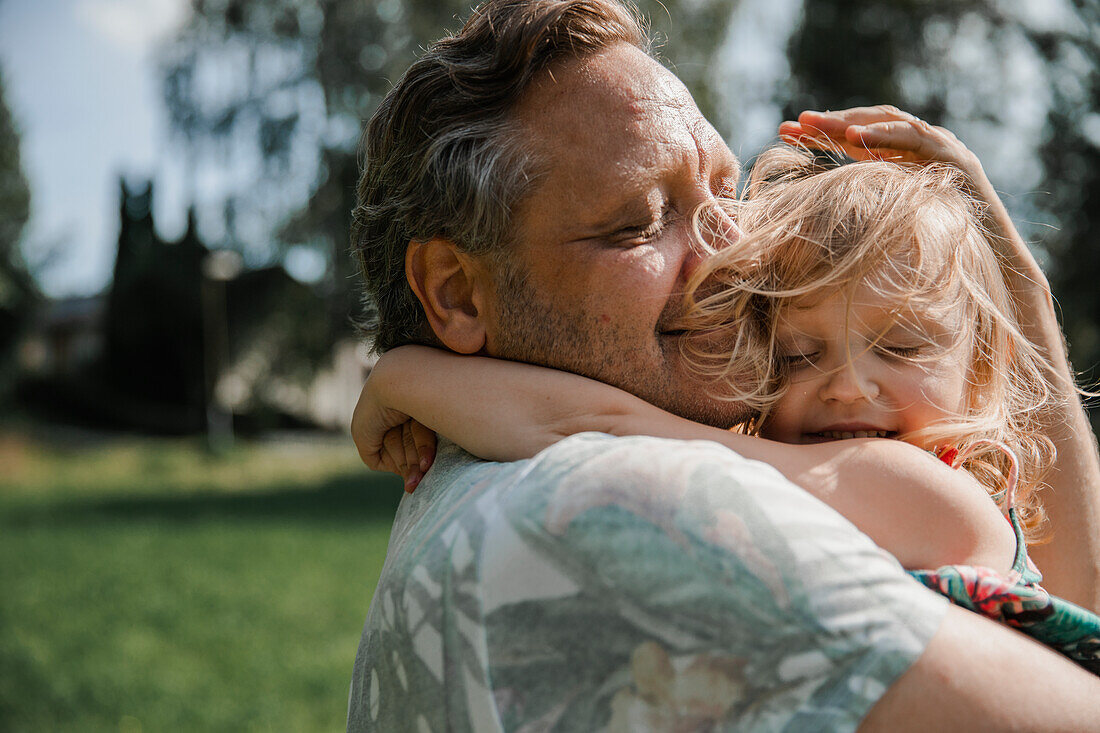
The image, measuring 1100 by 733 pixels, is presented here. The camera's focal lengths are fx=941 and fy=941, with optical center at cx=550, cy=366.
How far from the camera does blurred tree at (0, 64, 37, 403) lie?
95.7ft

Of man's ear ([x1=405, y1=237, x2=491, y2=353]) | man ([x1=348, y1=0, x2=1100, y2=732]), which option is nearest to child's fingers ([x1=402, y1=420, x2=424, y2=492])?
man ([x1=348, y1=0, x2=1100, y2=732])

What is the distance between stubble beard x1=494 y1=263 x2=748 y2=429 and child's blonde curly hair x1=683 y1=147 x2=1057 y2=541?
0.17 feet

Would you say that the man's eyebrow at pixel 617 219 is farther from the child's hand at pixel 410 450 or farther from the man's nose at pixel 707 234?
the child's hand at pixel 410 450

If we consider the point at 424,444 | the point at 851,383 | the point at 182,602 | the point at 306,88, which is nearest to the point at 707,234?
the point at 851,383

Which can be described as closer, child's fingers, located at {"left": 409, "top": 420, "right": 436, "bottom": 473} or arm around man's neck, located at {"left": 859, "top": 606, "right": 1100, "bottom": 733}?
arm around man's neck, located at {"left": 859, "top": 606, "right": 1100, "bottom": 733}

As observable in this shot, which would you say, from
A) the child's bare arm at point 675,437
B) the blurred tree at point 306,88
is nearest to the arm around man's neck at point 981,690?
the child's bare arm at point 675,437

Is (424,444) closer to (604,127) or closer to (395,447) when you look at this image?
(395,447)

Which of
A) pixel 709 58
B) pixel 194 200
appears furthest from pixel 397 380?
pixel 194 200

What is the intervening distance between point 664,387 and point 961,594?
75 cm

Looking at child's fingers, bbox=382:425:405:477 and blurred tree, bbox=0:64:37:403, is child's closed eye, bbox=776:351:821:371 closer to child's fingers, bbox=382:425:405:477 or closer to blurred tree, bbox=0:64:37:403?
child's fingers, bbox=382:425:405:477

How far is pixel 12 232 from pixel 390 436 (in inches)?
1579

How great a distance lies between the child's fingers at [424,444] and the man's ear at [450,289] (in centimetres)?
19

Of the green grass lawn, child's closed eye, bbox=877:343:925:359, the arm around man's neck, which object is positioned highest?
child's closed eye, bbox=877:343:925:359

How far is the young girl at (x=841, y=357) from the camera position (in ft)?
5.60
